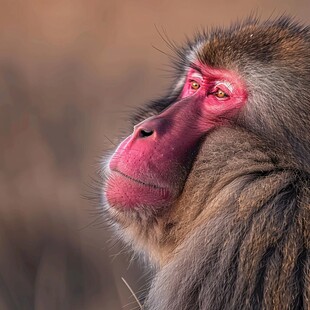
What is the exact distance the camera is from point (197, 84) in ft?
9.56

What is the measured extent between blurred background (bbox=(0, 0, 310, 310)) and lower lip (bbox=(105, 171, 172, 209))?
2.05 meters

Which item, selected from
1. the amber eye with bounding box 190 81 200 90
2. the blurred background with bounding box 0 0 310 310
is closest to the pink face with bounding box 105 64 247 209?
the amber eye with bounding box 190 81 200 90

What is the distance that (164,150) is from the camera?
8.73 feet

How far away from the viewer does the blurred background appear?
17.3 feet

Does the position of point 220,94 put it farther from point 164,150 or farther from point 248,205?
point 248,205

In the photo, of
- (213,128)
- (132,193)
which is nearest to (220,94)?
(213,128)

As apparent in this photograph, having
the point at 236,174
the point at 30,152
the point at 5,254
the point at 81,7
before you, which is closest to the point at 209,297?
the point at 236,174

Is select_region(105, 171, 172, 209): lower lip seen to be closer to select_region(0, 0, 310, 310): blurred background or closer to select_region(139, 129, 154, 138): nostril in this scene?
select_region(139, 129, 154, 138): nostril

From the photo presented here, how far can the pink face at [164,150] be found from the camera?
2.64 m

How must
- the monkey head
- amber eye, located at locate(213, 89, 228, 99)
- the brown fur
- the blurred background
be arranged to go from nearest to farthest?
the brown fur, the monkey head, amber eye, located at locate(213, 89, 228, 99), the blurred background

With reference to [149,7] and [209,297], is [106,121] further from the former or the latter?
[209,297]

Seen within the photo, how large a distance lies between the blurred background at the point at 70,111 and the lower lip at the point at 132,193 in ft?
6.72

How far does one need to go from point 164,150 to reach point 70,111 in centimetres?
414

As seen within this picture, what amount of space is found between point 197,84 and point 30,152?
138 inches
